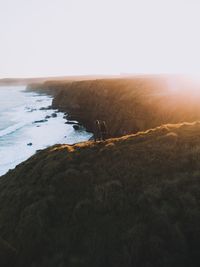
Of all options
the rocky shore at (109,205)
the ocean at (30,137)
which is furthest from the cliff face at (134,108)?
the rocky shore at (109,205)

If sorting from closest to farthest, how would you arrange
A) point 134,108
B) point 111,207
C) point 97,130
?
point 111,207, point 97,130, point 134,108

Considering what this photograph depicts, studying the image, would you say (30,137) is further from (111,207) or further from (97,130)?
(111,207)

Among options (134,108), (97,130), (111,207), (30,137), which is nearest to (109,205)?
(111,207)

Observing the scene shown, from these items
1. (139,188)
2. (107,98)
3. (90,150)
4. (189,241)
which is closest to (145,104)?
(107,98)

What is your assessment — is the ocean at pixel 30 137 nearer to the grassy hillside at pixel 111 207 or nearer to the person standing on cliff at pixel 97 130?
the person standing on cliff at pixel 97 130

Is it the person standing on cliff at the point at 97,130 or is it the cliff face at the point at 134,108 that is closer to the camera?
the person standing on cliff at the point at 97,130

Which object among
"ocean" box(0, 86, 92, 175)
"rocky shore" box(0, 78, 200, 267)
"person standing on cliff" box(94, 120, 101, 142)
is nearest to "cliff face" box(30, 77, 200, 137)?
"ocean" box(0, 86, 92, 175)

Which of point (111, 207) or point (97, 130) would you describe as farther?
point (97, 130)

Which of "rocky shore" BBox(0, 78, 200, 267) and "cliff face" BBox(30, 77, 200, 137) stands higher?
"rocky shore" BBox(0, 78, 200, 267)

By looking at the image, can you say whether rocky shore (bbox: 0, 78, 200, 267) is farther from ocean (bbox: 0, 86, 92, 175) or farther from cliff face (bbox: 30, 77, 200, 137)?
ocean (bbox: 0, 86, 92, 175)
